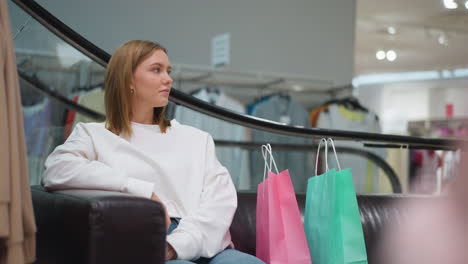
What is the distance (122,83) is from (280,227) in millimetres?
736

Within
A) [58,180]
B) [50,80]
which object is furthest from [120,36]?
[58,180]

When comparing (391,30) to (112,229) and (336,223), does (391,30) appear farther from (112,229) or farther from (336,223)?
(112,229)

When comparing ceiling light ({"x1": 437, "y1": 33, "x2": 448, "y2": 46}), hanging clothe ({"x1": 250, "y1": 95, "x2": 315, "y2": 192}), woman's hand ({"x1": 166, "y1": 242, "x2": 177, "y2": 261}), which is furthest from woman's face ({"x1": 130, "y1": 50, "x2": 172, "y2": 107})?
ceiling light ({"x1": 437, "y1": 33, "x2": 448, "y2": 46})

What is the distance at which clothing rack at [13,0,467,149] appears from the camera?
205 centimetres

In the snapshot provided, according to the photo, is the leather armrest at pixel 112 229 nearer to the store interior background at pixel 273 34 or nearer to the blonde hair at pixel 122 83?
the blonde hair at pixel 122 83

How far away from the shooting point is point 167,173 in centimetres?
183

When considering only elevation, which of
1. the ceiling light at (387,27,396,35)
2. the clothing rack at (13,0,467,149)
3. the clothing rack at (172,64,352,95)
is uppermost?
the ceiling light at (387,27,396,35)

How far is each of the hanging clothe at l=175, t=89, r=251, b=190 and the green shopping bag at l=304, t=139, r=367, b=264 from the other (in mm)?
1216

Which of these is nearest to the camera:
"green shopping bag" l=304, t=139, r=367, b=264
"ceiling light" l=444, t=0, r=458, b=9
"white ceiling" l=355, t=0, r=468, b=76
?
"green shopping bag" l=304, t=139, r=367, b=264

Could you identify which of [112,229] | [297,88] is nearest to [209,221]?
[112,229]

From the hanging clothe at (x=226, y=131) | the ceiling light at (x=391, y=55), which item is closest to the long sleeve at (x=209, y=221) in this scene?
the hanging clothe at (x=226, y=131)

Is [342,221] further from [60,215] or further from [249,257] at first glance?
[60,215]

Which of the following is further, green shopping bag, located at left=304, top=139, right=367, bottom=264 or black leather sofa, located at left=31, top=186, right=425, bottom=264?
green shopping bag, located at left=304, top=139, right=367, bottom=264

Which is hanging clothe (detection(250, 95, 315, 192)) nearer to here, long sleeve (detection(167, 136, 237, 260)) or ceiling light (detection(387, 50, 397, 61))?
long sleeve (detection(167, 136, 237, 260))
